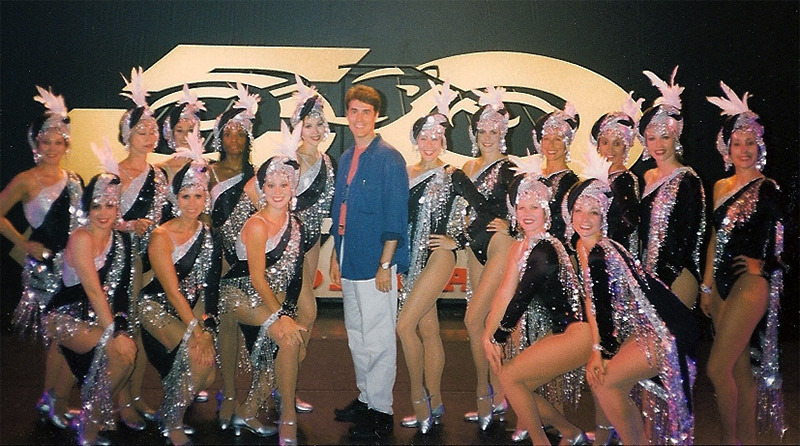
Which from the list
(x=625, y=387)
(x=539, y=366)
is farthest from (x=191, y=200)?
(x=625, y=387)

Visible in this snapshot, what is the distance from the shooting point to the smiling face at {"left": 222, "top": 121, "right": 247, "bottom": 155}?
169 inches

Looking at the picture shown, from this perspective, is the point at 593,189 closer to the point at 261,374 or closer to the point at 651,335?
the point at 651,335


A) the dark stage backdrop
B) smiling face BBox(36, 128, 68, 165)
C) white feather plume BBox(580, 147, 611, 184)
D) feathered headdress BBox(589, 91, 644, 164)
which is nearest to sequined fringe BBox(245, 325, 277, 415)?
smiling face BBox(36, 128, 68, 165)

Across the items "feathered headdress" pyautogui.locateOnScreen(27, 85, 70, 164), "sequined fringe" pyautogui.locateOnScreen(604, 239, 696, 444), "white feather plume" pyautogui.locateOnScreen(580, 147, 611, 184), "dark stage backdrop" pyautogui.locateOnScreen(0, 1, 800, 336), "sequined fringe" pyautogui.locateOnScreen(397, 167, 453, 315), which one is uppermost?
"dark stage backdrop" pyautogui.locateOnScreen(0, 1, 800, 336)

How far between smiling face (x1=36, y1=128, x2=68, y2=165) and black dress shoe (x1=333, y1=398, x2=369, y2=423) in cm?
193

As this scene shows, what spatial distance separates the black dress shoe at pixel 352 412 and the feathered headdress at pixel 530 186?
1283 mm

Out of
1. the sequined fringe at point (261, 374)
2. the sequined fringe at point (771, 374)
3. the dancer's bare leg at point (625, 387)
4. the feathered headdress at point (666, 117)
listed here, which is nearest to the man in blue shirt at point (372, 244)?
the sequined fringe at point (261, 374)

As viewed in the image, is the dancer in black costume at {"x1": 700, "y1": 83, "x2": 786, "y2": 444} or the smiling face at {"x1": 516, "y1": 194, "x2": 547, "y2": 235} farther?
the dancer in black costume at {"x1": 700, "y1": 83, "x2": 786, "y2": 444}

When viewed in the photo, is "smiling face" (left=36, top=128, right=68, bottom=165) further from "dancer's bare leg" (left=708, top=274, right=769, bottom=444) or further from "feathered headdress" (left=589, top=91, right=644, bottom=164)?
"dancer's bare leg" (left=708, top=274, right=769, bottom=444)

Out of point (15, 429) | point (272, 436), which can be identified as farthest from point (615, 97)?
point (15, 429)

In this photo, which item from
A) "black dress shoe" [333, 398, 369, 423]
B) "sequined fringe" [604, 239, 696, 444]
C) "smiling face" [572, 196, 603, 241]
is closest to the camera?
"sequined fringe" [604, 239, 696, 444]

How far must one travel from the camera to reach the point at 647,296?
3336 mm

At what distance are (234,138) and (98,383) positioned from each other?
1.43 m

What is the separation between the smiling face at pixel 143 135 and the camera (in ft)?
13.7
